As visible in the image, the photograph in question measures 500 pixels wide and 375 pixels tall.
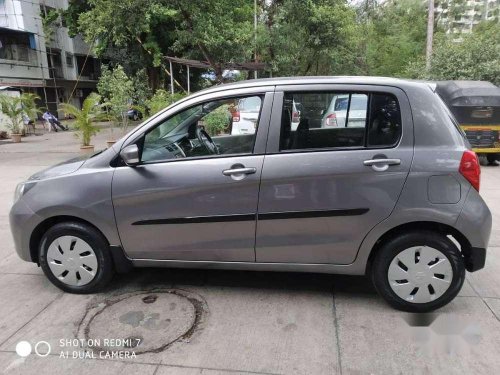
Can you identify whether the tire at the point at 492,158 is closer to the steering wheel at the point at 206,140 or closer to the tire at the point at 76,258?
the steering wheel at the point at 206,140

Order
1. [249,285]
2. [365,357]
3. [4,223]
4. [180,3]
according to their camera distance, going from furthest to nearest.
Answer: [180,3] → [4,223] → [249,285] → [365,357]

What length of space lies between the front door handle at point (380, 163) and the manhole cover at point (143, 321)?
168cm

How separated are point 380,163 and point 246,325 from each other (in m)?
1.52

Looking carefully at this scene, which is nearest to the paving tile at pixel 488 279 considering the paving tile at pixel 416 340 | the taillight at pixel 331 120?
the paving tile at pixel 416 340

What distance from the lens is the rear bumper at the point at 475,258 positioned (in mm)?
3068

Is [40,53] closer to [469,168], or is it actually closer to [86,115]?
Answer: [86,115]

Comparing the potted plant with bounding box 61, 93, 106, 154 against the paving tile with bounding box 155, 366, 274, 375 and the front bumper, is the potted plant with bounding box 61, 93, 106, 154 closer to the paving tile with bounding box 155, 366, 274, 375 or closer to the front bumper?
the front bumper

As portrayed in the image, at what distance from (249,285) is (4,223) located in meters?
3.99

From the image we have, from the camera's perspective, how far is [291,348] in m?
2.79

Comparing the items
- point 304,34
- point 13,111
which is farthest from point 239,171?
point 13,111

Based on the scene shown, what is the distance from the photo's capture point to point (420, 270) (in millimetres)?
3094

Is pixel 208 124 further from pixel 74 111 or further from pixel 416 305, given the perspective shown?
pixel 74 111

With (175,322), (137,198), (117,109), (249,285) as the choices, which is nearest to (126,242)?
(137,198)

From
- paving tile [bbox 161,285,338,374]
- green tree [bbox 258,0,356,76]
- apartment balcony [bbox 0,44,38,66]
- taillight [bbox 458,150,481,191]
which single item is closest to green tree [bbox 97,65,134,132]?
green tree [bbox 258,0,356,76]
